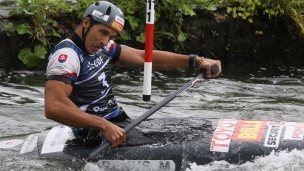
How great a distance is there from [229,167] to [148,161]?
0.58 m

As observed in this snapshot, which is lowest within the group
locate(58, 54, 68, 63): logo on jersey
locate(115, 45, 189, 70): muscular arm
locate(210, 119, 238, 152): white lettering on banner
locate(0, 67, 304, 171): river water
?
locate(0, 67, 304, 171): river water

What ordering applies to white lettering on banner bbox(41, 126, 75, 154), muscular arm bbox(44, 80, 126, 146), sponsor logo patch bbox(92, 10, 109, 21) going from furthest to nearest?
white lettering on banner bbox(41, 126, 75, 154)
sponsor logo patch bbox(92, 10, 109, 21)
muscular arm bbox(44, 80, 126, 146)

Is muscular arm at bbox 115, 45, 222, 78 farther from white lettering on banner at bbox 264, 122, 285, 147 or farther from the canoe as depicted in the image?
white lettering on banner at bbox 264, 122, 285, 147

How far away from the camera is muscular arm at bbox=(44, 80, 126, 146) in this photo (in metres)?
4.64

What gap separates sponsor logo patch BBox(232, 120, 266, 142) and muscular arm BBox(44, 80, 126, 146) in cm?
88

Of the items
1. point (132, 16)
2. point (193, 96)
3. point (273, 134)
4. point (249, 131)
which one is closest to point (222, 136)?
point (249, 131)

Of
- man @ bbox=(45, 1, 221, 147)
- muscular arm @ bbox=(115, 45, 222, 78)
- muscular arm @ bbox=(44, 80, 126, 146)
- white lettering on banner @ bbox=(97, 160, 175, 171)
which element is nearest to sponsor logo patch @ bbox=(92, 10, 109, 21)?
man @ bbox=(45, 1, 221, 147)

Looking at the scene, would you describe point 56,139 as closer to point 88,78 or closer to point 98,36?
point 88,78

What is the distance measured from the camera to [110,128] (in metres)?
4.76

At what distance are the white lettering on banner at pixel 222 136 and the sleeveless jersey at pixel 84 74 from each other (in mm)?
805

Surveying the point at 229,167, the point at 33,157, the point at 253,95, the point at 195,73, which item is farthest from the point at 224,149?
the point at 195,73

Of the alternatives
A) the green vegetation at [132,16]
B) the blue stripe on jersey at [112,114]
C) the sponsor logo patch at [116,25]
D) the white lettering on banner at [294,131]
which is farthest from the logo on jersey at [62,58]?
the green vegetation at [132,16]

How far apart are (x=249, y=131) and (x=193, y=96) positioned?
10.4ft

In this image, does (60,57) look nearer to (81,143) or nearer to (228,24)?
(81,143)
